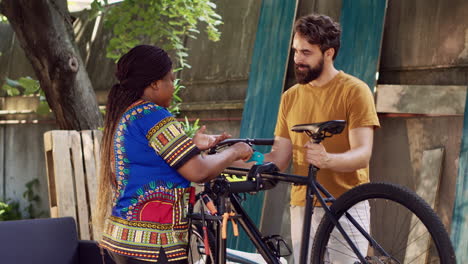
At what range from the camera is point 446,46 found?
380 centimetres

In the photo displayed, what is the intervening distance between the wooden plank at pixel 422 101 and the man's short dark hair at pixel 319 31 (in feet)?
4.35

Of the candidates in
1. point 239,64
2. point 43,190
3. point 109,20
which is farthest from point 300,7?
point 43,190

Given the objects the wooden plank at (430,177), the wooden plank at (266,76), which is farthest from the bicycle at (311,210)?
the wooden plank at (266,76)

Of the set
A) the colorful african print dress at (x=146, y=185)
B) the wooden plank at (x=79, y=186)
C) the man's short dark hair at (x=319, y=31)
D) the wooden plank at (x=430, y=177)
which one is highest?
the man's short dark hair at (x=319, y=31)

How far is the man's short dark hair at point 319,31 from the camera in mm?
2619

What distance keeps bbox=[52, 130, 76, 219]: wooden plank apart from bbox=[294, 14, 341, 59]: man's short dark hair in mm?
2638

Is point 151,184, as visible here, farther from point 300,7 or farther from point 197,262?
point 300,7

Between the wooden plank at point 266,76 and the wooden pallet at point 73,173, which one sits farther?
the wooden pallet at point 73,173

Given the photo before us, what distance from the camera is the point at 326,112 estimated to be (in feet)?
8.50

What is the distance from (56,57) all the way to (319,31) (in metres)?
3.05

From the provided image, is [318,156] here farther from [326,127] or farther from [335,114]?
[335,114]

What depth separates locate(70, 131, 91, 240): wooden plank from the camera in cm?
475

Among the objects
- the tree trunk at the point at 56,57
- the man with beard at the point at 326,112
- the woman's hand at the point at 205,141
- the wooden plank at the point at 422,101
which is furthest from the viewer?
the tree trunk at the point at 56,57

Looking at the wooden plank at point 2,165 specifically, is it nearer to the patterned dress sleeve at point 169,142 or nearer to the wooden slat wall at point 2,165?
the wooden slat wall at point 2,165
